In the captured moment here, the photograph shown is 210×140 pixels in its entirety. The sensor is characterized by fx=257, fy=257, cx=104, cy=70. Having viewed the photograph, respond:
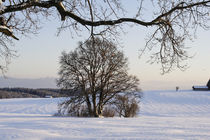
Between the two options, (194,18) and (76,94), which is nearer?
(194,18)

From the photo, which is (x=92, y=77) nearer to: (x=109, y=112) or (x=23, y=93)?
(x=109, y=112)

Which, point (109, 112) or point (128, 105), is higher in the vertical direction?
point (128, 105)

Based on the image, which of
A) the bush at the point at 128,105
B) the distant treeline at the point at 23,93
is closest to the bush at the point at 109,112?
the bush at the point at 128,105

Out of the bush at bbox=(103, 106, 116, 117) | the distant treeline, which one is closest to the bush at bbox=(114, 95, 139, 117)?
the bush at bbox=(103, 106, 116, 117)

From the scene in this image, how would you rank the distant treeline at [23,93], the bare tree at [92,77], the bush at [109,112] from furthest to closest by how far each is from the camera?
the distant treeline at [23,93], the bush at [109,112], the bare tree at [92,77]

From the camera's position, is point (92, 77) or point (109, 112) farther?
point (109, 112)

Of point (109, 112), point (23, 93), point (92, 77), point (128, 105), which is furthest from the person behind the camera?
point (23, 93)

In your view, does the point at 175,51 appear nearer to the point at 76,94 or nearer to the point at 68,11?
the point at 68,11

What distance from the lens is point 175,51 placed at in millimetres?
8633

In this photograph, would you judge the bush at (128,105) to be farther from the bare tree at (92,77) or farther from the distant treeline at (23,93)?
the distant treeline at (23,93)

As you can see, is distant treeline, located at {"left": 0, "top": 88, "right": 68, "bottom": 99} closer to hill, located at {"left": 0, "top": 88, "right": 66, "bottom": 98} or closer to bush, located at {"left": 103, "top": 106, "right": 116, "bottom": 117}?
hill, located at {"left": 0, "top": 88, "right": 66, "bottom": 98}

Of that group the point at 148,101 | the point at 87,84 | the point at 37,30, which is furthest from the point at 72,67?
the point at 148,101

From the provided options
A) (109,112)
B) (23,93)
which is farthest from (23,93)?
(109,112)

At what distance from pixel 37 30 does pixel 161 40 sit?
5054mm
